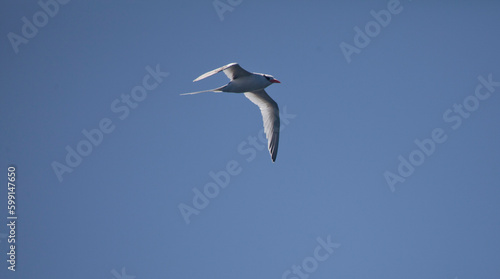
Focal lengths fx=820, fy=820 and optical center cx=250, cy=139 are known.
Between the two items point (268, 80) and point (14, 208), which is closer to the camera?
point (268, 80)

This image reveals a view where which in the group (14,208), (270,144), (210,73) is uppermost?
(14,208)

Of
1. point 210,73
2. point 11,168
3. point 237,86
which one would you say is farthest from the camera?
point 11,168

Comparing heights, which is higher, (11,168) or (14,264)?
(11,168)

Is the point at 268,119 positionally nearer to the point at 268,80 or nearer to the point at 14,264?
the point at 268,80

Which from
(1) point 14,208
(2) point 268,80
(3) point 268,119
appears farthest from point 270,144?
(1) point 14,208

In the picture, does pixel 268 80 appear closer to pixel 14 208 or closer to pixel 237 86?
pixel 237 86

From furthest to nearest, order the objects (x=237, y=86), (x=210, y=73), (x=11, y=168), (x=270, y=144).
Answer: (x=11, y=168) → (x=270, y=144) → (x=237, y=86) → (x=210, y=73)

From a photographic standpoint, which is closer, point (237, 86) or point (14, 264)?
point (237, 86)

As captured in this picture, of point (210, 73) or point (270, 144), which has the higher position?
point (210, 73)

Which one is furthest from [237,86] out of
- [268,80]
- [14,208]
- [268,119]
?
[14,208]
